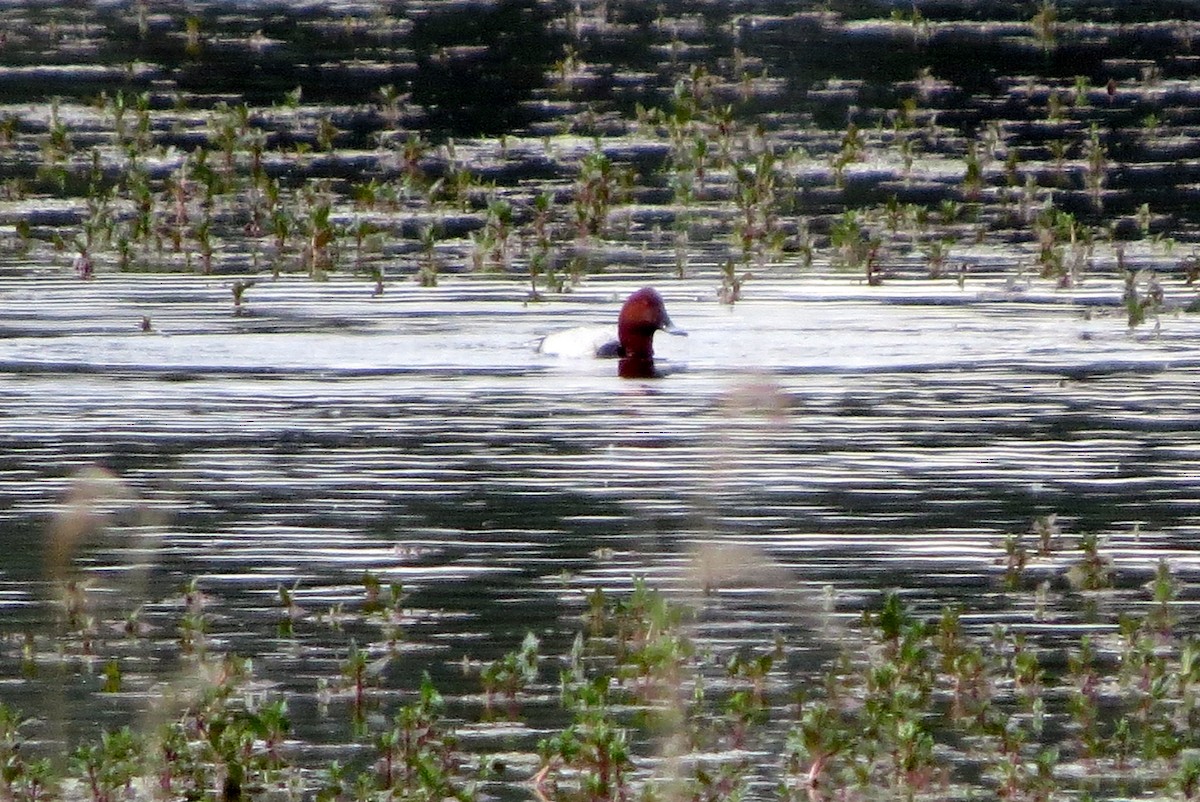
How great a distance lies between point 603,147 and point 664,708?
15.1 meters

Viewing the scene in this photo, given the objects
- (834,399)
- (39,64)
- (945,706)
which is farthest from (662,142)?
(945,706)

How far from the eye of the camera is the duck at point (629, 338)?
14094 mm

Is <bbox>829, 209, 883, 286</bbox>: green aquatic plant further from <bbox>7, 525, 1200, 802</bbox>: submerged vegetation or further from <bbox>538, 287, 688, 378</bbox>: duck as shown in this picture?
<bbox>7, 525, 1200, 802</bbox>: submerged vegetation

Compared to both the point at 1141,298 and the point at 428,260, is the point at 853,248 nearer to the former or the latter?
the point at 1141,298

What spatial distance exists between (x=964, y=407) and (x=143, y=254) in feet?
23.1

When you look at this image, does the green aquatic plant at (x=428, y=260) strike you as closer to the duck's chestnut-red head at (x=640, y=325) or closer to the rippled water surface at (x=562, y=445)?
the rippled water surface at (x=562, y=445)

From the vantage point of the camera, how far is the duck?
14094 mm

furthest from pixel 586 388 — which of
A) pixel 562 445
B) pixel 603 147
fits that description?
pixel 603 147

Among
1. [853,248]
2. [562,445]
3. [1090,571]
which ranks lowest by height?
[853,248]

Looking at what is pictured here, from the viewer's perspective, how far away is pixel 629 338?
14.2 m

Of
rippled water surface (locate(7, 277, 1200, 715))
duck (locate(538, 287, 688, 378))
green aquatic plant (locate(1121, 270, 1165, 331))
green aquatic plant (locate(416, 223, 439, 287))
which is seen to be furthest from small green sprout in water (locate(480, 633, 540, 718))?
green aquatic plant (locate(416, 223, 439, 287))

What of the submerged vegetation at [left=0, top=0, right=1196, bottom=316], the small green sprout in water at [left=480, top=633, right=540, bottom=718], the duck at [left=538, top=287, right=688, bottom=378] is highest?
the small green sprout in water at [left=480, top=633, right=540, bottom=718]

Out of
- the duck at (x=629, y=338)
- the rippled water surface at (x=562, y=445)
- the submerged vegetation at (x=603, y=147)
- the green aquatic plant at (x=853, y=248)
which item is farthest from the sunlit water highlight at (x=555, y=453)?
the submerged vegetation at (x=603, y=147)

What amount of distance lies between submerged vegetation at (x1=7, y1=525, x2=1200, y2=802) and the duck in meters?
5.32
